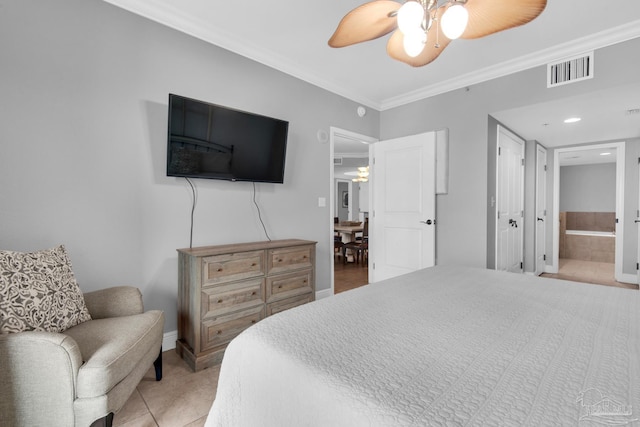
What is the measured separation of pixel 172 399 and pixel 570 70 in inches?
162

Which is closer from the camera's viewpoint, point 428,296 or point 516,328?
point 516,328

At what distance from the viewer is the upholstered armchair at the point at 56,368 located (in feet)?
3.93

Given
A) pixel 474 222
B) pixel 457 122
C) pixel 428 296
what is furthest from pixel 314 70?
pixel 428 296

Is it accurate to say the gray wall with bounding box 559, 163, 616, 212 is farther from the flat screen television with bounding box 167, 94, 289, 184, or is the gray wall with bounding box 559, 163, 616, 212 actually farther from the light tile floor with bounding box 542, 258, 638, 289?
the flat screen television with bounding box 167, 94, 289, 184

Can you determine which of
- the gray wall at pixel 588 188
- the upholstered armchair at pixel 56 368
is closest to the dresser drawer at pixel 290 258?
the upholstered armchair at pixel 56 368

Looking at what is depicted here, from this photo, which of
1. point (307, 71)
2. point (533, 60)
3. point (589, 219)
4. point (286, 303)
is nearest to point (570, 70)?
point (533, 60)

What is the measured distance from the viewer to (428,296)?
→ 1.44 metres

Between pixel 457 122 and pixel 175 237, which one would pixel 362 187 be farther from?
pixel 175 237

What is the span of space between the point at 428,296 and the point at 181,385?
1.63 metres

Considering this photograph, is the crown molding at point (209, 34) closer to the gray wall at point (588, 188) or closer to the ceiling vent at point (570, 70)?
the ceiling vent at point (570, 70)

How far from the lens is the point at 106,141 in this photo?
2.06 m

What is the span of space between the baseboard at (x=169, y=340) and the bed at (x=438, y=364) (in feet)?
5.29

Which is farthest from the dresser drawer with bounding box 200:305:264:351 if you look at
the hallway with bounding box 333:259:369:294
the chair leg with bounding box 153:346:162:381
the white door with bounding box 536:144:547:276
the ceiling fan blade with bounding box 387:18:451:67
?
the white door with bounding box 536:144:547:276

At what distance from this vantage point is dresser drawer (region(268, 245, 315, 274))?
249 centimetres
